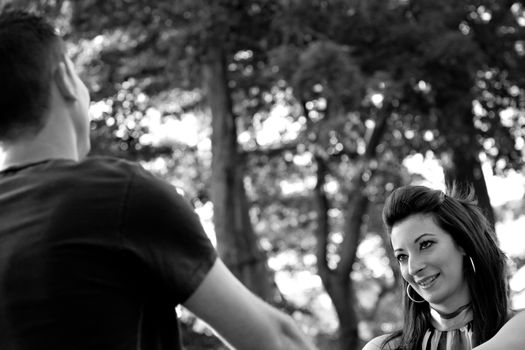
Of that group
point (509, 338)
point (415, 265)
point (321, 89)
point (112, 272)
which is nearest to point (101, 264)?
point (112, 272)

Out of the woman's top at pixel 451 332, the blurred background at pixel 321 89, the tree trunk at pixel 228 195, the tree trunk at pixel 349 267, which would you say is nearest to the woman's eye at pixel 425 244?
the woman's top at pixel 451 332

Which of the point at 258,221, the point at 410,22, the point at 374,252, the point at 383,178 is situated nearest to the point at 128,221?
the point at 410,22

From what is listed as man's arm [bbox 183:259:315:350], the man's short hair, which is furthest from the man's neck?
man's arm [bbox 183:259:315:350]

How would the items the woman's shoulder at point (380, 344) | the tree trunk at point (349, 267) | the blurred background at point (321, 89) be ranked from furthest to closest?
the tree trunk at point (349, 267) → the blurred background at point (321, 89) → the woman's shoulder at point (380, 344)

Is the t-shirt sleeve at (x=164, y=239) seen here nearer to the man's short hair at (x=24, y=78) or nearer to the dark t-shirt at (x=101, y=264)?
the dark t-shirt at (x=101, y=264)

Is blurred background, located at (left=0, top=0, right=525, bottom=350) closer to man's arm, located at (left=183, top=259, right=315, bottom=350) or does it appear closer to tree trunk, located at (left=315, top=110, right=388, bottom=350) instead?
tree trunk, located at (left=315, top=110, right=388, bottom=350)

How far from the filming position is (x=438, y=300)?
3664 mm

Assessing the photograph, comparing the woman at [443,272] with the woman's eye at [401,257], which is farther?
the woman's eye at [401,257]

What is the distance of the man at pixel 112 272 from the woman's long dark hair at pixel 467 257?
201cm

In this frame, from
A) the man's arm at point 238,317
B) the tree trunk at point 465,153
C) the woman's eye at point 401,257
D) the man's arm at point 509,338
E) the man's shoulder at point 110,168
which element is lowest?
the tree trunk at point 465,153

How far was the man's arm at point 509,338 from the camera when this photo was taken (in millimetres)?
3359

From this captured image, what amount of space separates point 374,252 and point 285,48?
14008 mm

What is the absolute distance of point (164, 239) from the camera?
1.72 metres

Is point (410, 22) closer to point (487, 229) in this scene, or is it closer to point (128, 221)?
point (487, 229)
